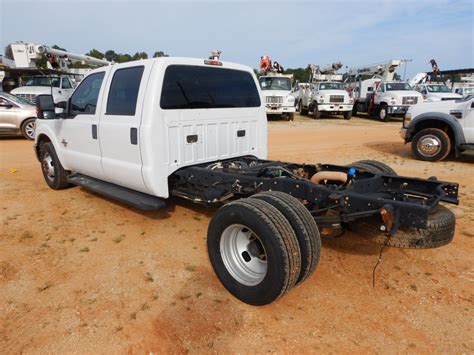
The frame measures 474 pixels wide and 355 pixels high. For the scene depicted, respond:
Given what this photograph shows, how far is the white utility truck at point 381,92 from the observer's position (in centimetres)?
1930

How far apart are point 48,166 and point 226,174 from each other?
384 cm

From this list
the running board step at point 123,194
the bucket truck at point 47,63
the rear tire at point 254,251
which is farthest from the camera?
the bucket truck at point 47,63

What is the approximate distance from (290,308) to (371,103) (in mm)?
21054

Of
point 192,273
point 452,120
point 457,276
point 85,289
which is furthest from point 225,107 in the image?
point 452,120

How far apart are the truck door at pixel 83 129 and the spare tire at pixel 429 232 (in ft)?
11.3

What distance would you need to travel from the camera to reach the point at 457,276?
3398mm

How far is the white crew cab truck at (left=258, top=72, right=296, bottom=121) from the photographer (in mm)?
18891

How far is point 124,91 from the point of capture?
13.9 feet

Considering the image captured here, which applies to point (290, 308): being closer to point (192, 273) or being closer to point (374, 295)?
point (374, 295)

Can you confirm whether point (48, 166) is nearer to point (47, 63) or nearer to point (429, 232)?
point (429, 232)

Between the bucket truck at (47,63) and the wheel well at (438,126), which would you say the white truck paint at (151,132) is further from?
the bucket truck at (47,63)

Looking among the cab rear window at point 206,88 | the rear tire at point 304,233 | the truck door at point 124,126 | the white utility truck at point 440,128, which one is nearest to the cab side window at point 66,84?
the truck door at point 124,126

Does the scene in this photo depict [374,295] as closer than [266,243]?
No

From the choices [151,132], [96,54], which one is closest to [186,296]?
[151,132]
